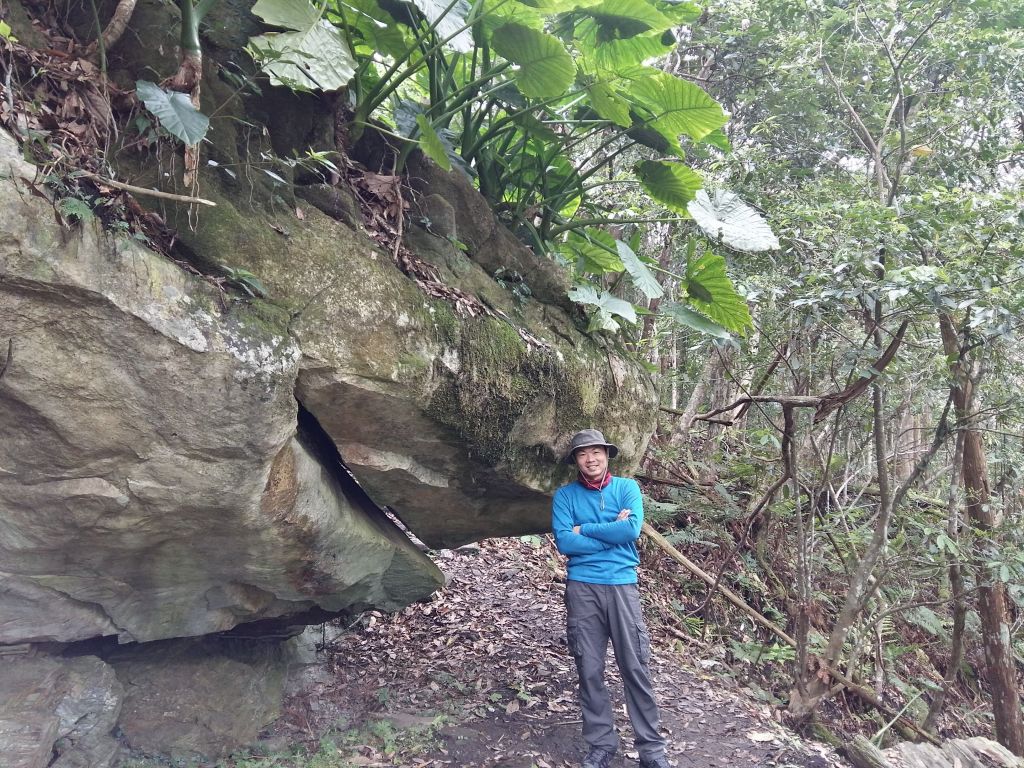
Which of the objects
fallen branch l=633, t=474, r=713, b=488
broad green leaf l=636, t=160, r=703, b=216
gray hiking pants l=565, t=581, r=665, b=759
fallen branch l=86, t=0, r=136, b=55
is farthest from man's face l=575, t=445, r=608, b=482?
fallen branch l=633, t=474, r=713, b=488

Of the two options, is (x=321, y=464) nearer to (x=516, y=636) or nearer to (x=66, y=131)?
(x=66, y=131)

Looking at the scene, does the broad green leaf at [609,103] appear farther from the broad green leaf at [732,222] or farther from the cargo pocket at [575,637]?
the cargo pocket at [575,637]

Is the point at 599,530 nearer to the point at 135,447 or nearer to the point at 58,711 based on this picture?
the point at 135,447

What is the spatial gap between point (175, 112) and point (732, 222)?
3299 millimetres

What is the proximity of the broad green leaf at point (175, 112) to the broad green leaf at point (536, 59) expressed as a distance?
66.6 inches

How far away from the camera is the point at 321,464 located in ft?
10.5

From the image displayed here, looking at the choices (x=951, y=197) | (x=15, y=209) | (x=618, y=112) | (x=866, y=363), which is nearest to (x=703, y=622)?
(x=866, y=363)

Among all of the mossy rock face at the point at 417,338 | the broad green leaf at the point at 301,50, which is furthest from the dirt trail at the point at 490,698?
the broad green leaf at the point at 301,50

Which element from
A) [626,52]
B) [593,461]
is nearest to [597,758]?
[593,461]

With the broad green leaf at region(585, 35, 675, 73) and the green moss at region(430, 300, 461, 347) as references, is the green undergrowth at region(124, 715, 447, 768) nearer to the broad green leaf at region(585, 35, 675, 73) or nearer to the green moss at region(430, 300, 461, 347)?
the green moss at region(430, 300, 461, 347)

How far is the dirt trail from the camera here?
3.77 meters

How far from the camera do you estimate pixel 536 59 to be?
3.32m

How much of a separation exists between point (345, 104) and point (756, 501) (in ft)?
19.5

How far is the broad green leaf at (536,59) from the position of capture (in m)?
3.24
